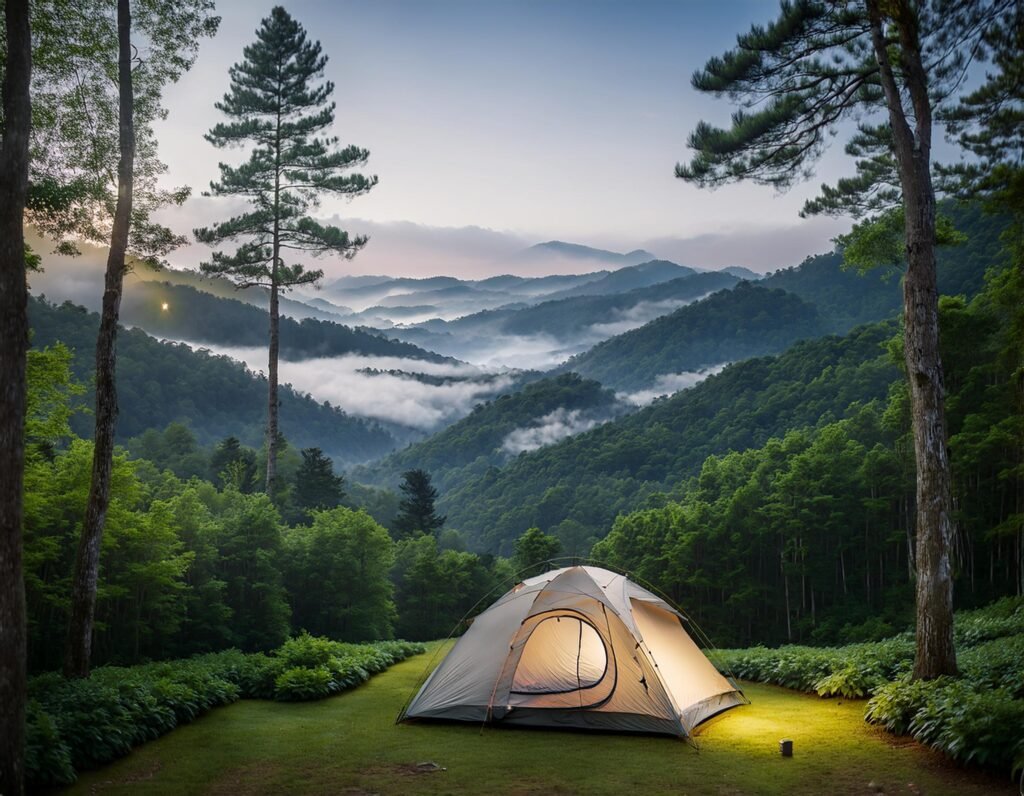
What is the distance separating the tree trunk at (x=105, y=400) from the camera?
1072cm

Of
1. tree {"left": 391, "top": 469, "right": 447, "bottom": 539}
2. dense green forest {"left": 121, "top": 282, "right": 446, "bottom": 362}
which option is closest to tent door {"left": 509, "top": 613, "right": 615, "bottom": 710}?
tree {"left": 391, "top": 469, "right": 447, "bottom": 539}

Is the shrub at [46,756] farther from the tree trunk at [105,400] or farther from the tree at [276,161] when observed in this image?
the tree at [276,161]

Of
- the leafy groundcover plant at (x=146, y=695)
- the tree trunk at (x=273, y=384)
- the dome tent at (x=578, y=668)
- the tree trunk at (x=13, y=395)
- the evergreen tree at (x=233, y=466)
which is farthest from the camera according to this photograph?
the evergreen tree at (x=233, y=466)

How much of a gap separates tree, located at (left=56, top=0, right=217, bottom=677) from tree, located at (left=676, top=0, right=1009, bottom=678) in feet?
28.7

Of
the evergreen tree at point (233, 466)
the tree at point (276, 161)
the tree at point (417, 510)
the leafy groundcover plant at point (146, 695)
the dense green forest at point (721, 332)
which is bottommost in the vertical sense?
the leafy groundcover plant at point (146, 695)

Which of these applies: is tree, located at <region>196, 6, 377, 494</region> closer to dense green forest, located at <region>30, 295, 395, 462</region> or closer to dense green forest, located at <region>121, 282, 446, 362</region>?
dense green forest, located at <region>30, 295, 395, 462</region>

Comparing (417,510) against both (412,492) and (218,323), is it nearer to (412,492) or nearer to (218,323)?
(412,492)

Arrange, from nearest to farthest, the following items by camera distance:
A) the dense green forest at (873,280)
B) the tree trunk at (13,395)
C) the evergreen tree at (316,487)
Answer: the tree trunk at (13,395) < the evergreen tree at (316,487) < the dense green forest at (873,280)

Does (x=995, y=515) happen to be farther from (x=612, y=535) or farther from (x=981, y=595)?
(x=612, y=535)

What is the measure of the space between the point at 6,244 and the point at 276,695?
809cm

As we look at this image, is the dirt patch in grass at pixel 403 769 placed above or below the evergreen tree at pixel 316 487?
below

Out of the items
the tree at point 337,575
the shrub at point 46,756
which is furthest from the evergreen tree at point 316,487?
the shrub at point 46,756

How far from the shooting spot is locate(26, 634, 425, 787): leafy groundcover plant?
726 cm

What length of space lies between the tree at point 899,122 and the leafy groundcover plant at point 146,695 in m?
9.14
